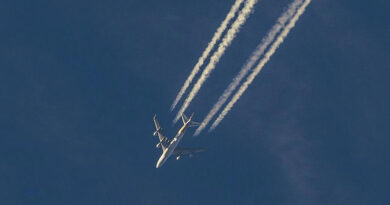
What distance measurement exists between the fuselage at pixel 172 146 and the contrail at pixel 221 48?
10402mm

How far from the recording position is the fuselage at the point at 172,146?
143875 millimetres

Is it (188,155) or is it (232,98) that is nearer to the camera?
(232,98)

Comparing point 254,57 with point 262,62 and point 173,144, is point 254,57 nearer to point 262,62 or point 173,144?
point 262,62

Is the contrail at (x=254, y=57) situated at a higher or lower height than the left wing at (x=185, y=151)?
higher

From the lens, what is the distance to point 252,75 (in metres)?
126

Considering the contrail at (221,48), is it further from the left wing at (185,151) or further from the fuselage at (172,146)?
the left wing at (185,151)

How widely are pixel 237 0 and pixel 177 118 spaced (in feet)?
76.4

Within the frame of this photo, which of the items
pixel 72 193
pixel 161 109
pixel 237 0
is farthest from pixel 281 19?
pixel 72 193

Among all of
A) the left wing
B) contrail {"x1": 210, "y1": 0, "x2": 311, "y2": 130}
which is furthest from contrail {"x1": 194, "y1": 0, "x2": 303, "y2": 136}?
the left wing

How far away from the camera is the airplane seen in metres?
142

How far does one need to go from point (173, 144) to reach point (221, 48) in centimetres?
2904

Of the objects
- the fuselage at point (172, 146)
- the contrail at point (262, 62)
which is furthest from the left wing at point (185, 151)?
the contrail at point (262, 62)

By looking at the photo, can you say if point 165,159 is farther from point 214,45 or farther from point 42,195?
point 214,45

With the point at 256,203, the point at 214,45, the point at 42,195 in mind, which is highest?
the point at 214,45
